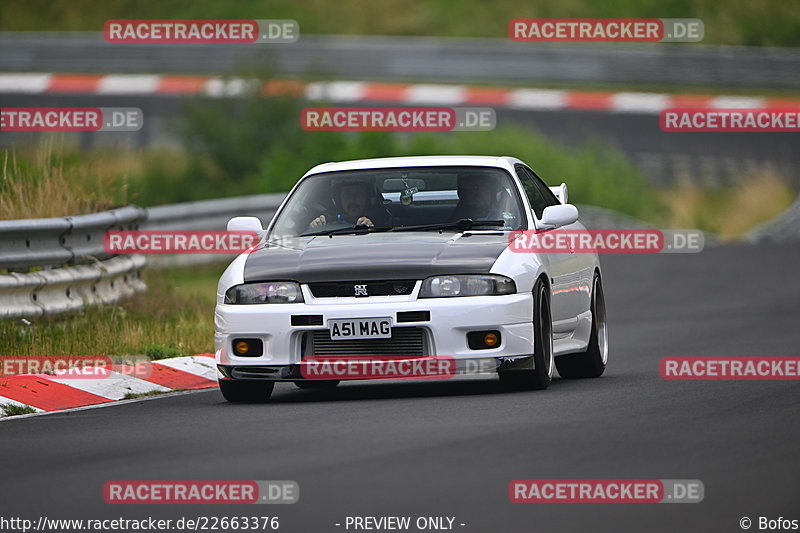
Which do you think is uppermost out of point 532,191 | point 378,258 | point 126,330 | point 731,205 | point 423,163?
point 731,205

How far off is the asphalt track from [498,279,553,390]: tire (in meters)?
0.11

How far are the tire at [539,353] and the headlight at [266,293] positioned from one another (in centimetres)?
132

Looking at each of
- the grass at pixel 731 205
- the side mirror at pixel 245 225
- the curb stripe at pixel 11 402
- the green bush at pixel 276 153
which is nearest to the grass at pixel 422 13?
the grass at pixel 731 205

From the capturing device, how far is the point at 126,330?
1405 cm

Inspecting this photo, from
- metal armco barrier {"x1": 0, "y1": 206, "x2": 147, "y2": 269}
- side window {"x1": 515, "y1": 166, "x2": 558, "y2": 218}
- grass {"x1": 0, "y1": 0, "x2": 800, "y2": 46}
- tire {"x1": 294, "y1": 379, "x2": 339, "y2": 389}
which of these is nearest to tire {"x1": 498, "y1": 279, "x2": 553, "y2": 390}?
side window {"x1": 515, "y1": 166, "x2": 558, "y2": 218}

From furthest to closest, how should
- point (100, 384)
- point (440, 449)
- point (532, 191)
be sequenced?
1. point (532, 191)
2. point (100, 384)
3. point (440, 449)

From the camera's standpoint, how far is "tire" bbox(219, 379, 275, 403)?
11.1m

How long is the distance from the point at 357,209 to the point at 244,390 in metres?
1.48

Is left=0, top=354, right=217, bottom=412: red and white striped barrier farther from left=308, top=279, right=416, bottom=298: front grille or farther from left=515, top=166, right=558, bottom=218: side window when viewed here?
left=515, top=166, right=558, bottom=218: side window

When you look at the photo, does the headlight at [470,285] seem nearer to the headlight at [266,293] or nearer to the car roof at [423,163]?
the headlight at [266,293]

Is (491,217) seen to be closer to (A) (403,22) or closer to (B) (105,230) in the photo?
(B) (105,230)

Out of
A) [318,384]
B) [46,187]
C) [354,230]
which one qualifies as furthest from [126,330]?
[354,230]

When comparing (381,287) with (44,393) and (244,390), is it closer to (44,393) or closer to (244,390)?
(244,390)

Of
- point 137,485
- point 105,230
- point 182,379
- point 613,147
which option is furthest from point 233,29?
point 137,485
